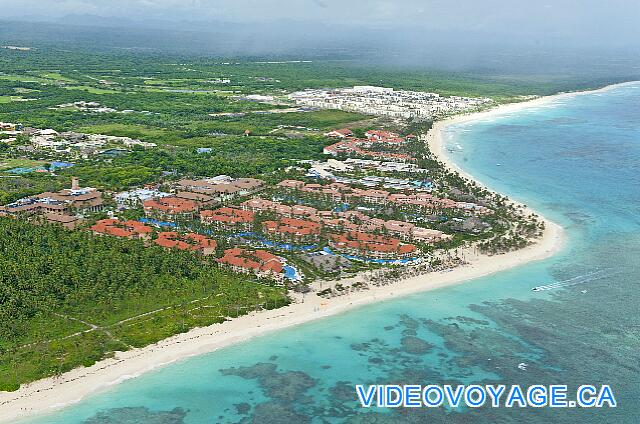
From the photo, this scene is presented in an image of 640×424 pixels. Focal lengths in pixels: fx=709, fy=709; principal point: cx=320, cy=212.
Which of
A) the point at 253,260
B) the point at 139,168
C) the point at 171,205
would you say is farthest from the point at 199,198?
the point at 253,260

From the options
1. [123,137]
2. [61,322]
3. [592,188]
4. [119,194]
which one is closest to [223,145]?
[123,137]

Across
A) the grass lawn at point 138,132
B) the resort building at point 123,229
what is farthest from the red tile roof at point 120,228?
the grass lawn at point 138,132

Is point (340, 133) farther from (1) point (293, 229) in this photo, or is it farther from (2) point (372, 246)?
(2) point (372, 246)

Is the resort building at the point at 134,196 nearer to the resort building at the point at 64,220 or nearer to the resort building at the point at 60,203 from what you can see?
the resort building at the point at 60,203

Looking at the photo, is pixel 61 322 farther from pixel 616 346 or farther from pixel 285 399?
pixel 616 346

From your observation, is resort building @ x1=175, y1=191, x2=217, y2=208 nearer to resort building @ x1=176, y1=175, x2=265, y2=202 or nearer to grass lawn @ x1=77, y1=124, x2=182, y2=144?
resort building @ x1=176, y1=175, x2=265, y2=202

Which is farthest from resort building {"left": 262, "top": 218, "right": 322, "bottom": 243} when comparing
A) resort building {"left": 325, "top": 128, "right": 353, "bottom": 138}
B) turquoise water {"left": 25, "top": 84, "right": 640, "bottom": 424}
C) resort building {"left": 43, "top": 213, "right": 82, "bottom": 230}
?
resort building {"left": 325, "top": 128, "right": 353, "bottom": 138}
